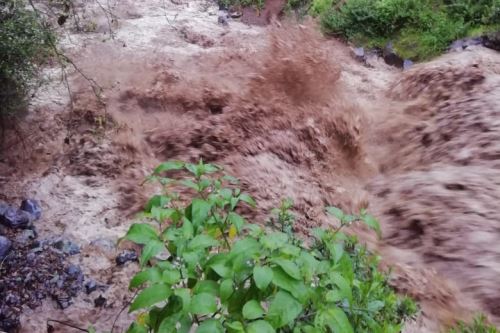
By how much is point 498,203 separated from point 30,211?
11.8 ft

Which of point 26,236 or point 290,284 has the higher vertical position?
point 290,284

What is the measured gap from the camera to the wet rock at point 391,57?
695 cm

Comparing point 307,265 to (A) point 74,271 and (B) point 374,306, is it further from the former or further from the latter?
(A) point 74,271

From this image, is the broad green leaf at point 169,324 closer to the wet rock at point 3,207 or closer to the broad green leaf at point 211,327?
the broad green leaf at point 211,327

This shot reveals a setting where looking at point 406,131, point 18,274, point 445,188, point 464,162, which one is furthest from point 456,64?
point 18,274

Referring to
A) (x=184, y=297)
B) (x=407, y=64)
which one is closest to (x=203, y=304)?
(x=184, y=297)

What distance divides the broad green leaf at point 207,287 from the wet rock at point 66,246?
2126mm

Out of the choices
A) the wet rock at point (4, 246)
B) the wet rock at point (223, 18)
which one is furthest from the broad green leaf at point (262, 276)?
the wet rock at point (223, 18)

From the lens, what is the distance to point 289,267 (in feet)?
5.09

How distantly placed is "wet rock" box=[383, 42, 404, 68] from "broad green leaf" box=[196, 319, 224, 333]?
6058mm

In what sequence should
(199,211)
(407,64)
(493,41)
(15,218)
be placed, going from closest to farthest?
(199,211) → (15,218) → (493,41) → (407,64)

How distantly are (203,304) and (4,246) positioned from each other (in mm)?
2359

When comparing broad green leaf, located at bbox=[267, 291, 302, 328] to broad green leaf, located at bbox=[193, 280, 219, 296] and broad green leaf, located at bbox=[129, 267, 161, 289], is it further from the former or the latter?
broad green leaf, located at bbox=[129, 267, 161, 289]

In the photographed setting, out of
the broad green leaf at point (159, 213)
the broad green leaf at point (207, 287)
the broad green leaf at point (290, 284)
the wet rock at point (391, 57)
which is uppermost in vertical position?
the broad green leaf at point (290, 284)
